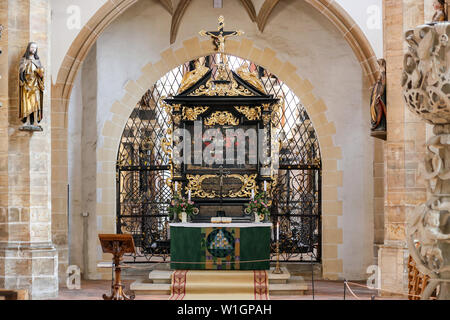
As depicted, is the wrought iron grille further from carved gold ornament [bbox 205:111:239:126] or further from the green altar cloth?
the green altar cloth

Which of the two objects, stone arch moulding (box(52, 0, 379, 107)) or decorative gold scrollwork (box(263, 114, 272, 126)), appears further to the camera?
decorative gold scrollwork (box(263, 114, 272, 126))

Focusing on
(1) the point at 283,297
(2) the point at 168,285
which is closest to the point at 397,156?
(1) the point at 283,297

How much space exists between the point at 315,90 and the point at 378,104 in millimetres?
4081

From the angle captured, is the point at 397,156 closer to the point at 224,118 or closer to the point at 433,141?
the point at 224,118

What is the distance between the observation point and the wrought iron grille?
1252 centimetres

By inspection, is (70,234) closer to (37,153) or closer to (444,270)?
(37,153)

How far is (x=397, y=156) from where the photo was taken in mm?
8359

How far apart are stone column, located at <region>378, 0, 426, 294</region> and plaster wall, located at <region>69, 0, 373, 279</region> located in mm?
3776

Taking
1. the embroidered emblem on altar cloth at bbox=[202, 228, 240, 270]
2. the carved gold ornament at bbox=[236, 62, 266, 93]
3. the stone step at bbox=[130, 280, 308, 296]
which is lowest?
the stone step at bbox=[130, 280, 308, 296]

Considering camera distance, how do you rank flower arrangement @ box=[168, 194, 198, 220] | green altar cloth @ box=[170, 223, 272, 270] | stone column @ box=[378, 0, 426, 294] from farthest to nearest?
flower arrangement @ box=[168, 194, 198, 220], green altar cloth @ box=[170, 223, 272, 270], stone column @ box=[378, 0, 426, 294]

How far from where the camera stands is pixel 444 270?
3.70 metres

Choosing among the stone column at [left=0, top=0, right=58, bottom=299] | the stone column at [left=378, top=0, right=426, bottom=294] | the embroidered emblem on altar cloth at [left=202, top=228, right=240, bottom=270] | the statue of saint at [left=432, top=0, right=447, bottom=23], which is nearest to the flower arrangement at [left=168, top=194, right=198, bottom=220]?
the embroidered emblem on altar cloth at [left=202, top=228, right=240, bottom=270]

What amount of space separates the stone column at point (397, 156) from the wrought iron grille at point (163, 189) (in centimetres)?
409

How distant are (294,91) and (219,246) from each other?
140 inches
